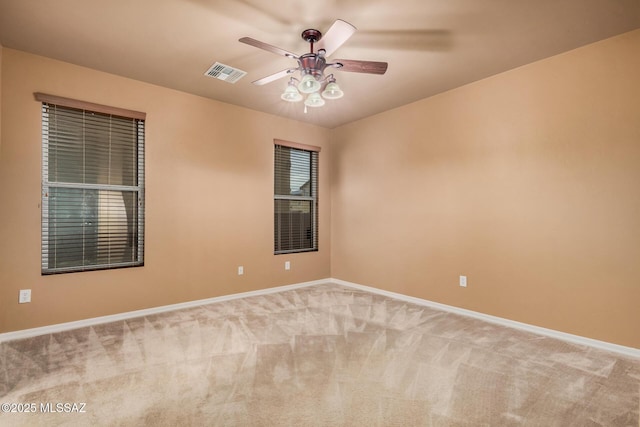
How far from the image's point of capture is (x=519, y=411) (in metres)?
1.86

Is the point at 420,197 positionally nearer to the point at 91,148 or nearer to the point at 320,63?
the point at 320,63

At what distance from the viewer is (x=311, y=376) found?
2.23m

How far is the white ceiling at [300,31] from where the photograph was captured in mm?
2309

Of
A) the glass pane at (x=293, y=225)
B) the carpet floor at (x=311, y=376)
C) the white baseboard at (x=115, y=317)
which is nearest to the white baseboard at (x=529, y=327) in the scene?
the carpet floor at (x=311, y=376)

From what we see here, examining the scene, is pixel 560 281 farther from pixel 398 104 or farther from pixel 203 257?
pixel 203 257

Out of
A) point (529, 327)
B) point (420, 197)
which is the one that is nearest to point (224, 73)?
point (420, 197)

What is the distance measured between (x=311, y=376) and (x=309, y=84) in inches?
86.9

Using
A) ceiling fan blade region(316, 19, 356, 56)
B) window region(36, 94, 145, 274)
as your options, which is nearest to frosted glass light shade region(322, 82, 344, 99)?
ceiling fan blade region(316, 19, 356, 56)

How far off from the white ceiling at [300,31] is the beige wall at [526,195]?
13.4 inches

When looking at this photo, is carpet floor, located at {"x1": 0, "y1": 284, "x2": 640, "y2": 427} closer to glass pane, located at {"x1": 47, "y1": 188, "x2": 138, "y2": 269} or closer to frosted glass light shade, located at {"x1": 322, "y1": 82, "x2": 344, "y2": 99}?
glass pane, located at {"x1": 47, "y1": 188, "x2": 138, "y2": 269}

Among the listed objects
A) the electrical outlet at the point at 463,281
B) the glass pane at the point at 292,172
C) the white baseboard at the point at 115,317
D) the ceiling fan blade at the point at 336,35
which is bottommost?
the white baseboard at the point at 115,317

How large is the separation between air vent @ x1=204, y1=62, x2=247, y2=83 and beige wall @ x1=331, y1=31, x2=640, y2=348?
2160 mm

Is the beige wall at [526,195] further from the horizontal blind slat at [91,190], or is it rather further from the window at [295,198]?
the horizontal blind slat at [91,190]

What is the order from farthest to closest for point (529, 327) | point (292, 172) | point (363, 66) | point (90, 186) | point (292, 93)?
point (292, 172) → point (90, 186) → point (529, 327) → point (292, 93) → point (363, 66)
